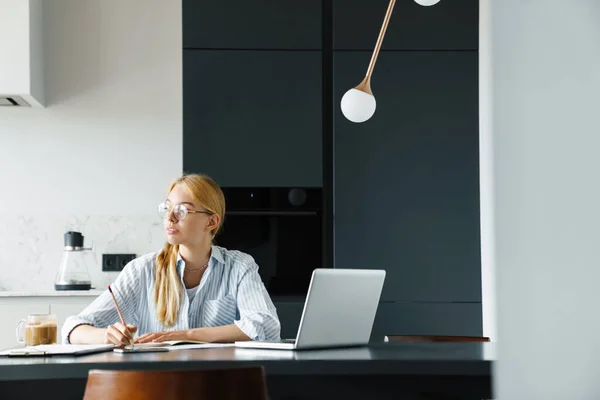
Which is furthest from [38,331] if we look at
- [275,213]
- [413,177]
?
[413,177]

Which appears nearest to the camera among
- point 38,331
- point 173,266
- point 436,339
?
point 38,331

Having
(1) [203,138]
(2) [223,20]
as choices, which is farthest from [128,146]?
(2) [223,20]

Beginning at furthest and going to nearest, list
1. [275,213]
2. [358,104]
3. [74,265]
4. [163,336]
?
[74,265], [275,213], [358,104], [163,336]

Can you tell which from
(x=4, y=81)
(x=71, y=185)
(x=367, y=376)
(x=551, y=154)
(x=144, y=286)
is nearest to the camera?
(x=551, y=154)

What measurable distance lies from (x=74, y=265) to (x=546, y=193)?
4085 millimetres

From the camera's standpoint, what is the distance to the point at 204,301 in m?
2.43

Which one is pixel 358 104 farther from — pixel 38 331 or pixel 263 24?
pixel 263 24

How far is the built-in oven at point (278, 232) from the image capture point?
12.7 feet

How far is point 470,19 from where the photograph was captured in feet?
12.9

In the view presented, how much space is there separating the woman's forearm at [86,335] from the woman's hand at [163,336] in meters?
0.13

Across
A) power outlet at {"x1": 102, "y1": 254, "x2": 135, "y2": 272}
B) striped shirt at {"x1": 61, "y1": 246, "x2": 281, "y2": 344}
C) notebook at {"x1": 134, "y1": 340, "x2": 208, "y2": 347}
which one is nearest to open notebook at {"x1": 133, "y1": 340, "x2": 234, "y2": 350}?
notebook at {"x1": 134, "y1": 340, "x2": 208, "y2": 347}

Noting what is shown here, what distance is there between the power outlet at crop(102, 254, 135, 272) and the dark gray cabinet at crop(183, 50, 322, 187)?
0.74 m

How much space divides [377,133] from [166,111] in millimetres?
1170

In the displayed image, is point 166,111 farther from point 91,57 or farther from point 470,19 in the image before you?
point 470,19
